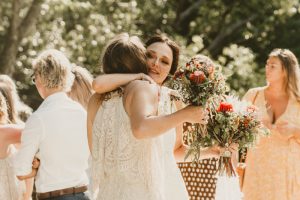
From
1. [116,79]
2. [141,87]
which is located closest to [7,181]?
[116,79]

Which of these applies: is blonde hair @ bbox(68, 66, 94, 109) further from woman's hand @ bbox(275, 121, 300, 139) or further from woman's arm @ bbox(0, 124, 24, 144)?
woman's hand @ bbox(275, 121, 300, 139)

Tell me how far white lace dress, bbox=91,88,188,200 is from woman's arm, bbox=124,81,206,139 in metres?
0.15

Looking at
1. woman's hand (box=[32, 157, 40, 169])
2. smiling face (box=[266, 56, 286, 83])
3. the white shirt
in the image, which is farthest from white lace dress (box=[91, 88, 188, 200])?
smiling face (box=[266, 56, 286, 83])

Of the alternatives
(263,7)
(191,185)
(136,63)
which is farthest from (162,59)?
(263,7)

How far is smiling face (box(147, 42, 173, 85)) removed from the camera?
5105mm

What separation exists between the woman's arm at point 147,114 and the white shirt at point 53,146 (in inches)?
43.3

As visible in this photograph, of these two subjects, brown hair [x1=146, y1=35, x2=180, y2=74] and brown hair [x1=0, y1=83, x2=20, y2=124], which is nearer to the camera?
brown hair [x1=146, y1=35, x2=180, y2=74]

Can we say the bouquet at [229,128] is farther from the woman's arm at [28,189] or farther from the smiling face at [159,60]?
the woman's arm at [28,189]

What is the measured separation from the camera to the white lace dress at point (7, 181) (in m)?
5.68

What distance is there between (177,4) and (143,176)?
594 inches

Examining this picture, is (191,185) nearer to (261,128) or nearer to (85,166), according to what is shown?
(261,128)

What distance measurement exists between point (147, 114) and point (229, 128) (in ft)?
5.09

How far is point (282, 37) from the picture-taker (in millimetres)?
18328

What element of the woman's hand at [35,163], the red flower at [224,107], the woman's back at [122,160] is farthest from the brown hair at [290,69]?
the woman's back at [122,160]
